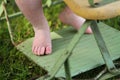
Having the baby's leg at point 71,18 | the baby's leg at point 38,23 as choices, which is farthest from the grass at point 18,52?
the baby's leg at point 71,18

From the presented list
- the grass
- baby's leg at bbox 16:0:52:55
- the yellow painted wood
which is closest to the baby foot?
baby's leg at bbox 16:0:52:55

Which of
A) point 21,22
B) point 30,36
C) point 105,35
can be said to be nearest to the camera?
point 105,35

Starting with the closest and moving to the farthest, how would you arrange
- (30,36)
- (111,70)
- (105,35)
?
(111,70) → (105,35) → (30,36)

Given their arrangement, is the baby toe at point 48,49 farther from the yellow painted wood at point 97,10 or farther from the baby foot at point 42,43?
the yellow painted wood at point 97,10

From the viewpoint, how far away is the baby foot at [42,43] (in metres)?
2.32

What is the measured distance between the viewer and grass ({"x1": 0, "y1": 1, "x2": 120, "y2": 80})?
2.31 m

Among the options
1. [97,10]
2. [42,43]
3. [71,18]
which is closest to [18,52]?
[42,43]

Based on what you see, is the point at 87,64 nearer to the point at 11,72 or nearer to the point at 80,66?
the point at 80,66

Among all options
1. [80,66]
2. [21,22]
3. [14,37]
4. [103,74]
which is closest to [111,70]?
[103,74]

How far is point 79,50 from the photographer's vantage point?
7.72 feet

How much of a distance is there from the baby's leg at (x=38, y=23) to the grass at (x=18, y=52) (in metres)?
0.07

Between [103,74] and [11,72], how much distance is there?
0.58 m

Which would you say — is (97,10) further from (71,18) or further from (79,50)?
(71,18)

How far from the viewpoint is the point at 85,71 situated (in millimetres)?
2168
